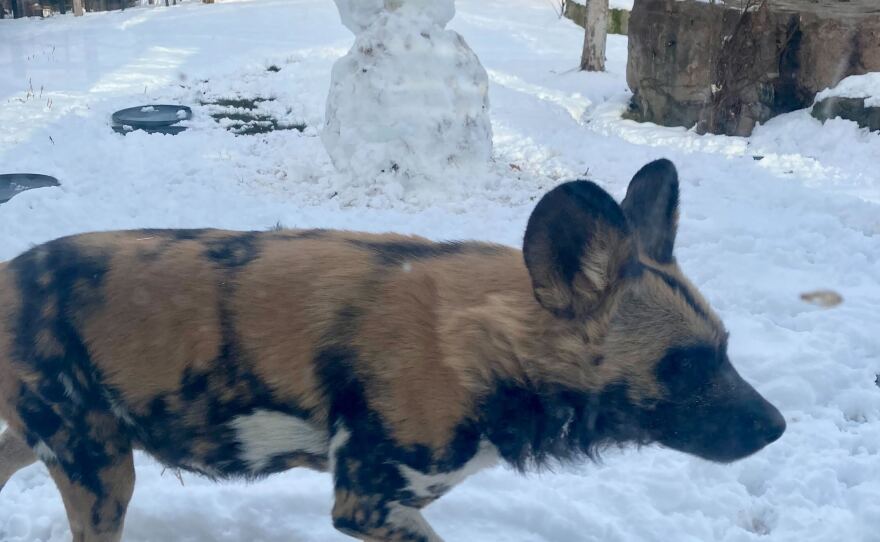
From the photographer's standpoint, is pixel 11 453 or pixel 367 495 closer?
pixel 367 495

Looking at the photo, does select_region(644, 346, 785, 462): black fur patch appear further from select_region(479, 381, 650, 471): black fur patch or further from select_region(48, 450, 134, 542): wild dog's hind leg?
select_region(48, 450, 134, 542): wild dog's hind leg

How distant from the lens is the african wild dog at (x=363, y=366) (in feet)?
6.00

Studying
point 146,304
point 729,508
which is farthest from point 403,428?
point 729,508

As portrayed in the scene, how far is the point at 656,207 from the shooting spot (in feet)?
6.70

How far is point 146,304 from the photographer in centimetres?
191

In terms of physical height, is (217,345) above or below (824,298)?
above

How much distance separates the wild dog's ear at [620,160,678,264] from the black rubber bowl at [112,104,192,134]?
5.57m

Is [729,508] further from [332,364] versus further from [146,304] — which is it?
[146,304]

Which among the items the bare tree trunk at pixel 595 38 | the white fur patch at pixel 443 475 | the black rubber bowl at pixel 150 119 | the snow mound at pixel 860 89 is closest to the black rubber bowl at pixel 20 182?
the black rubber bowl at pixel 150 119

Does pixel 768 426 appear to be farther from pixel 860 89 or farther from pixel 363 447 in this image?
pixel 860 89

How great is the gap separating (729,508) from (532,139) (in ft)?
16.2

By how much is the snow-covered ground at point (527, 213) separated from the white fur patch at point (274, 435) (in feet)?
→ 2.06

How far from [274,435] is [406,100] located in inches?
164

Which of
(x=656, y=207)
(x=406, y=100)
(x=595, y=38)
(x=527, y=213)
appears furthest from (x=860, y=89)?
(x=656, y=207)
